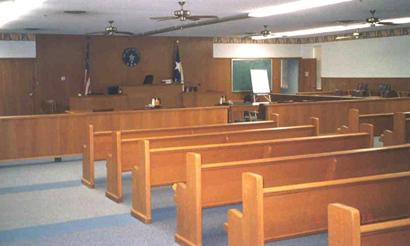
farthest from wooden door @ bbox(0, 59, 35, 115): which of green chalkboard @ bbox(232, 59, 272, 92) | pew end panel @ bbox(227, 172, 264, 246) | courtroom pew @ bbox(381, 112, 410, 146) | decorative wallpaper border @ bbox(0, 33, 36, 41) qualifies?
pew end panel @ bbox(227, 172, 264, 246)

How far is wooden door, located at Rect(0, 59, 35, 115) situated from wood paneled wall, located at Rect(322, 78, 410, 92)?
10.4 m

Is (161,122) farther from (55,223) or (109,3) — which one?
(55,223)

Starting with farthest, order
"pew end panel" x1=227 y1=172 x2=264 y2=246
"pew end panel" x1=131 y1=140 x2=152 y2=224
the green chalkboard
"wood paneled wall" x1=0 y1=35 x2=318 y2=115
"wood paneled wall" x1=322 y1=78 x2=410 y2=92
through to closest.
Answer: the green chalkboard
"wood paneled wall" x1=322 y1=78 x2=410 y2=92
"wood paneled wall" x1=0 y1=35 x2=318 y2=115
"pew end panel" x1=131 y1=140 x2=152 y2=224
"pew end panel" x1=227 y1=172 x2=264 y2=246

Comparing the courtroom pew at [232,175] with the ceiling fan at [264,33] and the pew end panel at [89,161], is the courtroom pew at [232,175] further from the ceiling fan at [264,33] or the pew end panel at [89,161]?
the ceiling fan at [264,33]

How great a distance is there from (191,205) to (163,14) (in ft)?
24.5

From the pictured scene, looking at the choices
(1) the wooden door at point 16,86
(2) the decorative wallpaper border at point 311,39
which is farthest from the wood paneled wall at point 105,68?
(2) the decorative wallpaper border at point 311,39

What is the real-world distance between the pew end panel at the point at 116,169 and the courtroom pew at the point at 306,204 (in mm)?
2670

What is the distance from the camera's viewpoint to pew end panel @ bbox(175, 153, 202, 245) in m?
4.48

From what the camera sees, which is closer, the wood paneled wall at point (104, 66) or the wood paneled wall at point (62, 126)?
the wood paneled wall at point (62, 126)

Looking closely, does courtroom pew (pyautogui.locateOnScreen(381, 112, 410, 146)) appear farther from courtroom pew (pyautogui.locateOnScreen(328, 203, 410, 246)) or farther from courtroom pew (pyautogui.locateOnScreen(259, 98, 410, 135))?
courtroom pew (pyautogui.locateOnScreen(328, 203, 410, 246))

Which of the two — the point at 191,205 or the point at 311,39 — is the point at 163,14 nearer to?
the point at 191,205

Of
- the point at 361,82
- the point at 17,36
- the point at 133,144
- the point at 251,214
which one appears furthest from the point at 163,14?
the point at 361,82

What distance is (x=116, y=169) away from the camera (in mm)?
6398

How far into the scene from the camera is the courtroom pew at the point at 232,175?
4.53 m
